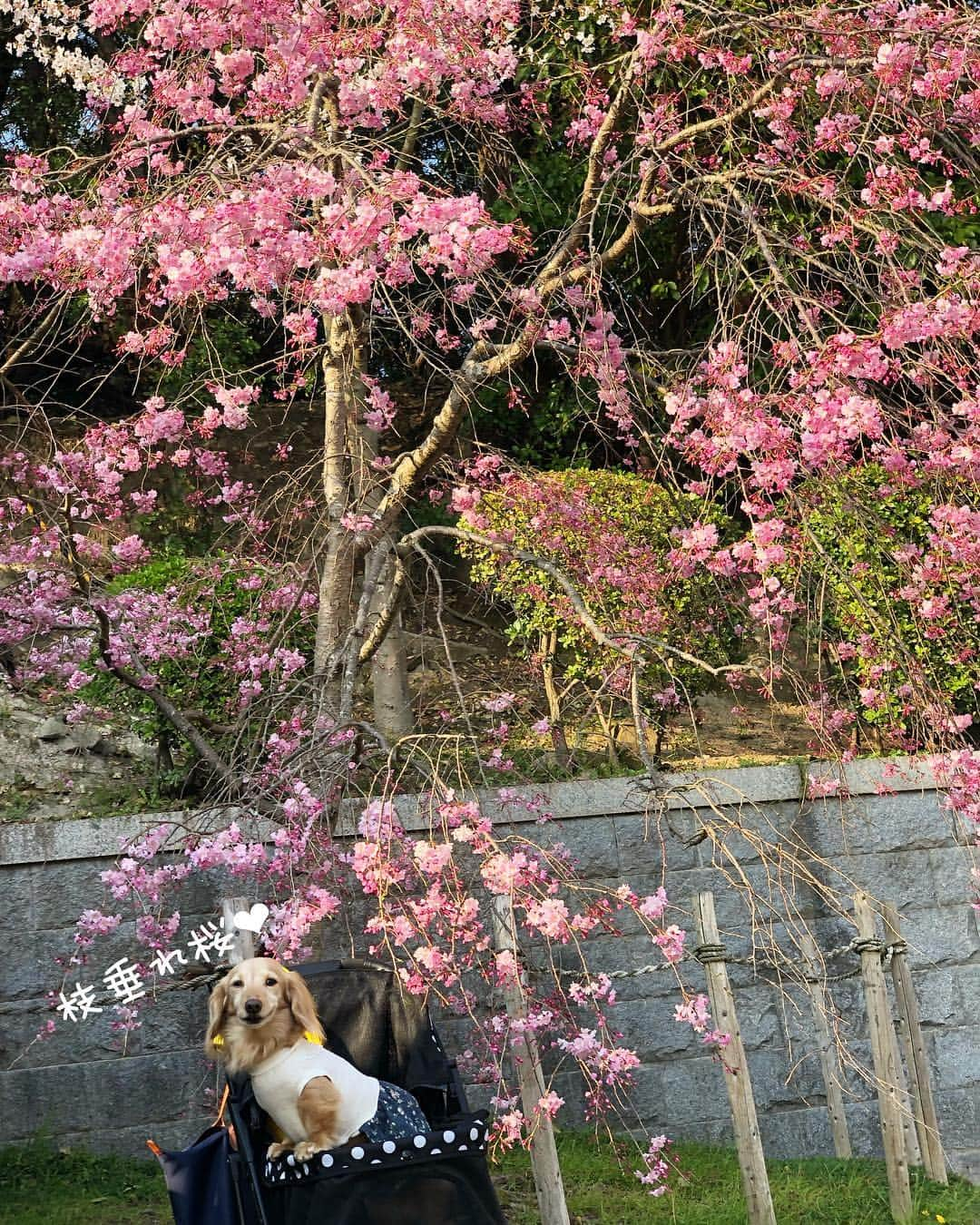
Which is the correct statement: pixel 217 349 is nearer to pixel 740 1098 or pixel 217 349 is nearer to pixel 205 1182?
pixel 740 1098

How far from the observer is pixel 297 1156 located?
322 centimetres

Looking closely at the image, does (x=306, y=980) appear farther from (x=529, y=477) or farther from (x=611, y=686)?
(x=529, y=477)

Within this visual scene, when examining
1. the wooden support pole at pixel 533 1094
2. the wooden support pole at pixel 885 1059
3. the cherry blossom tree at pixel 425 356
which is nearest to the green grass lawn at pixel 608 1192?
the wooden support pole at pixel 885 1059

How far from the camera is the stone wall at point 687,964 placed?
5227 millimetres

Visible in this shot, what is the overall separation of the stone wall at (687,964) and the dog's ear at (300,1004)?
2089mm

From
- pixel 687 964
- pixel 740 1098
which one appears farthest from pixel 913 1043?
pixel 740 1098

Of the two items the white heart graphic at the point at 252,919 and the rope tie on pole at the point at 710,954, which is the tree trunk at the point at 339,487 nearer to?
the white heart graphic at the point at 252,919

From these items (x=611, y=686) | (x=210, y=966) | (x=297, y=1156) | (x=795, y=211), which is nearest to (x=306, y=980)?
(x=297, y=1156)

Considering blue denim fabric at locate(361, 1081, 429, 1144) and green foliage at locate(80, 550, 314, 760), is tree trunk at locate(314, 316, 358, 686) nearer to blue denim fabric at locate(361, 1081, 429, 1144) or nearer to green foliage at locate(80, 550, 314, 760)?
green foliage at locate(80, 550, 314, 760)

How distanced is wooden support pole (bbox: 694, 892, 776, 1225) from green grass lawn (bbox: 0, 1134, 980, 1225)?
31cm

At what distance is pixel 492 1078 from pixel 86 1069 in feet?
5.44

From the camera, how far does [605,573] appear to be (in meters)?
5.82

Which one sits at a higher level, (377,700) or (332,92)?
(332,92)

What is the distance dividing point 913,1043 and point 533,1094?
198 centimetres
